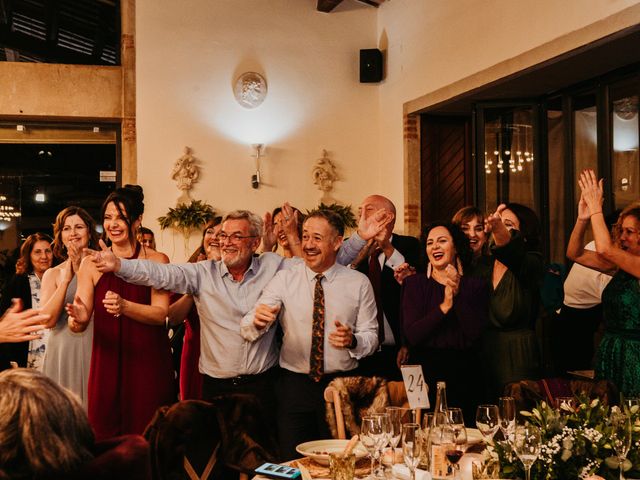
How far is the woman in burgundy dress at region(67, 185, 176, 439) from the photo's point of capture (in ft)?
12.7

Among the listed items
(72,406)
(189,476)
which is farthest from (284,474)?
(72,406)

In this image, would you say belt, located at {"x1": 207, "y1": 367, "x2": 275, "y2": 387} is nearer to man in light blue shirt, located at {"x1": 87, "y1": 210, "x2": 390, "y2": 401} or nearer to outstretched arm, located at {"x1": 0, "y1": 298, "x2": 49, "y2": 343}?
man in light blue shirt, located at {"x1": 87, "y1": 210, "x2": 390, "y2": 401}

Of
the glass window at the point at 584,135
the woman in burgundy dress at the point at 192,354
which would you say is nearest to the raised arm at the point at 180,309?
the woman in burgundy dress at the point at 192,354

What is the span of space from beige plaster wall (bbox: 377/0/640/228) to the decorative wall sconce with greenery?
2.17m

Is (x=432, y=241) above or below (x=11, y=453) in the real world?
above

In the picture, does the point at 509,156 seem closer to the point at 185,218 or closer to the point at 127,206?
the point at 185,218

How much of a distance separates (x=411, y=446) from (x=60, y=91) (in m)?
7.35

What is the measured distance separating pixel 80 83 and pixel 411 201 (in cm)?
392

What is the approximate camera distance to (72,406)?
1763 mm

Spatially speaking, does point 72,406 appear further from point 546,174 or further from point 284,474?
point 546,174

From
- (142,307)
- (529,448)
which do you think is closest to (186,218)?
(142,307)


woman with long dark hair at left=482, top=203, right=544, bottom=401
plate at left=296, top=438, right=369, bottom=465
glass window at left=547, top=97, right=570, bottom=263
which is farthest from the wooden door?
plate at left=296, top=438, right=369, bottom=465

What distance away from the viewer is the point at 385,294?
4.60 m

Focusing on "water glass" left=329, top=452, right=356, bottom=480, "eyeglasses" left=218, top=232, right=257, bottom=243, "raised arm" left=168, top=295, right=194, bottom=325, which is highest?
"eyeglasses" left=218, top=232, right=257, bottom=243
